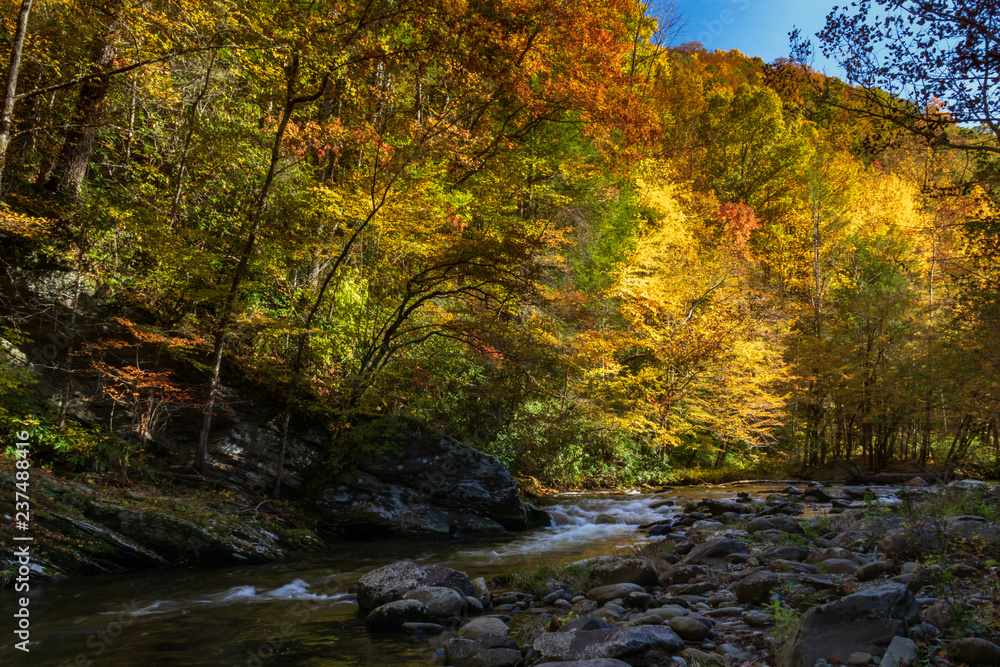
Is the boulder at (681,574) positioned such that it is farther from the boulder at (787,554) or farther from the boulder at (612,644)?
the boulder at (612,644)

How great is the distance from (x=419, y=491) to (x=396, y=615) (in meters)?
4.69

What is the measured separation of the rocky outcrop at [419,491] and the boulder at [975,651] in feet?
24.0

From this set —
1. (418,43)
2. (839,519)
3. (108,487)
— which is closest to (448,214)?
(418,43)

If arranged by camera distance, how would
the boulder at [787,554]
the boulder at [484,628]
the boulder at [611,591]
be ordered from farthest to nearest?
the boulder at [787,554], the boulder at [611,591], the boulder at [484,628]

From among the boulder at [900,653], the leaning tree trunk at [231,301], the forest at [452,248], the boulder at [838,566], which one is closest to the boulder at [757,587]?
the boulder at [838,566]

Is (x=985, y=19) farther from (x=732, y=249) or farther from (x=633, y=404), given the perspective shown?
(x=732, y=249)

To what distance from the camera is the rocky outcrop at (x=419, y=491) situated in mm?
8688

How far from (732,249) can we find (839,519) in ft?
44.7

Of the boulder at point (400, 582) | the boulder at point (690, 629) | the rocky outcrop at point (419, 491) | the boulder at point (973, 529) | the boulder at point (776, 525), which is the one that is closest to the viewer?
the boulder at point (690, 629)

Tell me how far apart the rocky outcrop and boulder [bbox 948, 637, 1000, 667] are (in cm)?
731

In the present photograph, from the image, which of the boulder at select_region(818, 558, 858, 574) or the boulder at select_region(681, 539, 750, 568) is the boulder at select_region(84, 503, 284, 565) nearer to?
the boulder at select_region(681, 539, 750, 568)

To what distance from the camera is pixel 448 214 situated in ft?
35.4

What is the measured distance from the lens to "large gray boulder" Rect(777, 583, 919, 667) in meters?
2.80

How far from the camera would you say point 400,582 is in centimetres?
517
